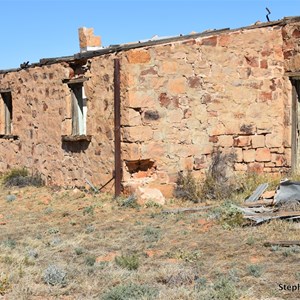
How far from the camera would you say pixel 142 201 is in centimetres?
981

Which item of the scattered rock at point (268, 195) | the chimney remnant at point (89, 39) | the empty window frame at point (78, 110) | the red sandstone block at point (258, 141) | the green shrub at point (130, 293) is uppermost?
the chimney remnant at point (89, 39)

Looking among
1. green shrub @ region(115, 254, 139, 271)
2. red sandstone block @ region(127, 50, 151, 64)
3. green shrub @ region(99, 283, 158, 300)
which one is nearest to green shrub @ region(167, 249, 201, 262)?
green shrub @ region(115, 254, 139, 271)

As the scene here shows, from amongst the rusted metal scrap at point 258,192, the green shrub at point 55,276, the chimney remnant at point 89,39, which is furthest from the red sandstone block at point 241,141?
the chimney remnant at point 89,39

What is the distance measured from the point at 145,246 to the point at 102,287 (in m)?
1.82

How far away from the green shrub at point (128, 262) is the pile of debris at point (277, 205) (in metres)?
2.18

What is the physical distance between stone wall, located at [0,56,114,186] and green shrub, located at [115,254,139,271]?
431 centimetres

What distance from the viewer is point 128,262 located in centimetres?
609

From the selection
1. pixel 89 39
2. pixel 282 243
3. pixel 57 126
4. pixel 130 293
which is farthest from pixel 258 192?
pixel 89 39

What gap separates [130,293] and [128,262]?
3.74 feet

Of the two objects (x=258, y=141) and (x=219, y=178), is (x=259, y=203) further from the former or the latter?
(x=258, y=141)

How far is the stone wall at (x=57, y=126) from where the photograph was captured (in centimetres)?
1066

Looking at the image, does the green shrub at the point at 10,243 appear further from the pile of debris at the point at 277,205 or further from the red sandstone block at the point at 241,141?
the red sandstone block at the point at 241,141

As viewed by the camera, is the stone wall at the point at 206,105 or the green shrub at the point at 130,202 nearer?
the green shrub at the point at 130,202

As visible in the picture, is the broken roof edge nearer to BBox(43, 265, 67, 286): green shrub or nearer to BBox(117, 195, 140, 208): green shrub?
BBox(117, 195, 140, 208): green shrub
